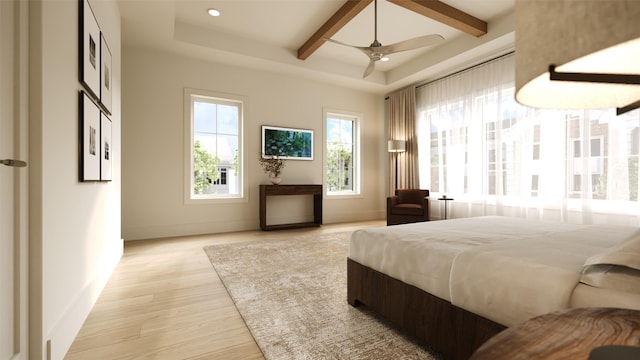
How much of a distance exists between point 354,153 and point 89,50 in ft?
15.6

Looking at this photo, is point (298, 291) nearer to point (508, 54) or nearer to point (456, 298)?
point (456, 298)

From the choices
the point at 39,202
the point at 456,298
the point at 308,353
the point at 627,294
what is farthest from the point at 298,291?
the point at 627,294

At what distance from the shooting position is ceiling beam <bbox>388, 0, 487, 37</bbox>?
321 centimetres

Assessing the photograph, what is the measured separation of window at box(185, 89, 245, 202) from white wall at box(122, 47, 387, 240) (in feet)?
0.39

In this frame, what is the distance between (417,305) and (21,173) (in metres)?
1.81

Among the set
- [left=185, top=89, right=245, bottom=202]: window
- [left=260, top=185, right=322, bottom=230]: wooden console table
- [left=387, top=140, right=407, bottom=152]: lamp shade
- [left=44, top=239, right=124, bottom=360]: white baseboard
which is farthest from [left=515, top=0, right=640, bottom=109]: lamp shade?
[left=387, top=140, right=407, bottom=152]: lamp shade

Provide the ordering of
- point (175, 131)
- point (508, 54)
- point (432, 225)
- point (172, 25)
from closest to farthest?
point (432, 225)
point (172, 25)
point (508, 54)
point (175, 131)

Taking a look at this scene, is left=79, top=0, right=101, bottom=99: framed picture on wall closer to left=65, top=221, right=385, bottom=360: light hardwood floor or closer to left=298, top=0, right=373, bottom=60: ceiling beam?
left=65, top=221, right=385, bottom=360: light hardwood floor

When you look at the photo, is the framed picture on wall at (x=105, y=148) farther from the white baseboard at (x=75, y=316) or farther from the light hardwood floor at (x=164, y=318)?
the light hardwood floor at (x=164, y=318)

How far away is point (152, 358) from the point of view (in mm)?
1414

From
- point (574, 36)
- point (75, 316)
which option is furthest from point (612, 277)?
point (75, 316)

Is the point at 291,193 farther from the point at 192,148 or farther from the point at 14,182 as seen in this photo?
the point at 14,182

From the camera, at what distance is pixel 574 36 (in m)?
0.31

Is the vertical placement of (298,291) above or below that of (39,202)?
below
